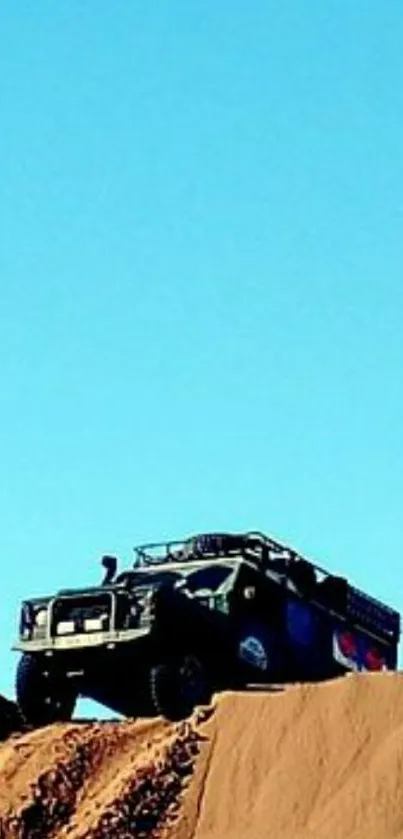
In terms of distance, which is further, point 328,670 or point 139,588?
point 328,670

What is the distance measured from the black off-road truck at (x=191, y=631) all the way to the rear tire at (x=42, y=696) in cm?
1

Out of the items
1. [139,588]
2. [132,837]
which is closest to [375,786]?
[132,837]

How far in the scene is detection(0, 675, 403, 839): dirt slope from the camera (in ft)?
69.7

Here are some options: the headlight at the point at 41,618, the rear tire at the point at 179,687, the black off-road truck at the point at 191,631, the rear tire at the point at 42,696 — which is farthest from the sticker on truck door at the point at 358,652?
the headlight at the point at 41,618

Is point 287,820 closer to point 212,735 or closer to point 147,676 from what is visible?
point 212,735

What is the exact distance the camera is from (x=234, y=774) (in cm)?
2220

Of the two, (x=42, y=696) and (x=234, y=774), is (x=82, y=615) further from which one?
(x=234, y=774)

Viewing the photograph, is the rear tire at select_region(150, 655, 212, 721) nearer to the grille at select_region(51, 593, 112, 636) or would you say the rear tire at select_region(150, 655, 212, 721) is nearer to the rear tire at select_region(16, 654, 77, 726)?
the grille at select_region(51, 593, 112, 636)

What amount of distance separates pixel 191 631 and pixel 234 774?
232 cm

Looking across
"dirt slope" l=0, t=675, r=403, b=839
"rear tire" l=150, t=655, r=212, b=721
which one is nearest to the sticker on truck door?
"rear tire" l=150, t=655, r=212, b=721

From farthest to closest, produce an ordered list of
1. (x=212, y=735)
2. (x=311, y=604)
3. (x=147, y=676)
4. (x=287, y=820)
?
1. (x=311, y=604)
2. (x=147, y=676)
3. (x=212, y=735)
4. (x=287, y=820)

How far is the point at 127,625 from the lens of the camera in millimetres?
23797

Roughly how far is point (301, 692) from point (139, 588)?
2276mm

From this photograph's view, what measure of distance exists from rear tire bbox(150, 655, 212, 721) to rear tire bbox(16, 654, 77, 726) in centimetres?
163
